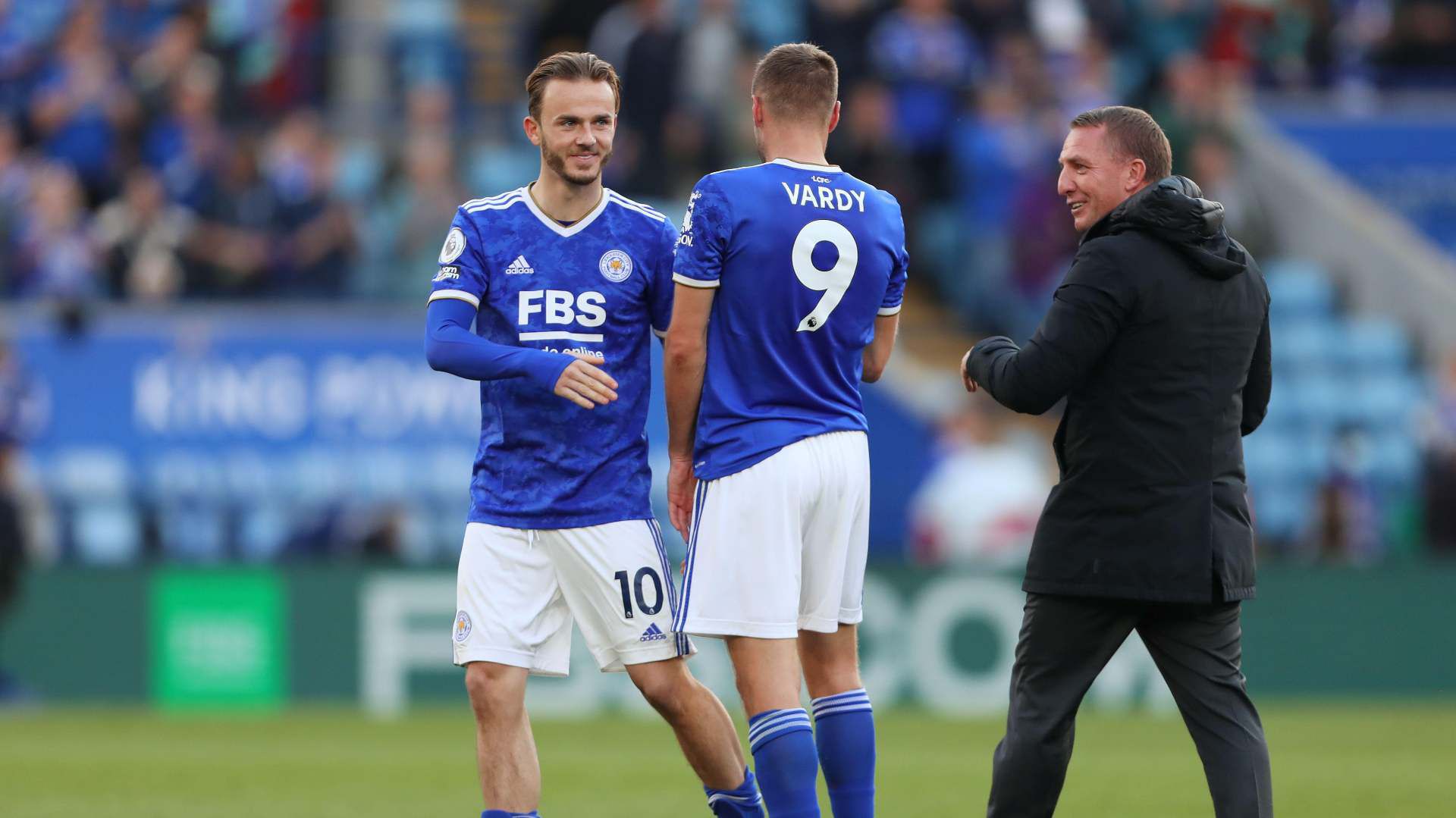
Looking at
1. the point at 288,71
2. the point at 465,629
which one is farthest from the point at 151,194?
the point at 465,629

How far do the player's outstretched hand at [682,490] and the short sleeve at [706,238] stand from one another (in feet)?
1.95

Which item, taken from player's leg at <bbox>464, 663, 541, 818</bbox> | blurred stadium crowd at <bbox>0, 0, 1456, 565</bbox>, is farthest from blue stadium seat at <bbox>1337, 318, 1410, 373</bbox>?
player's leg at <bbox>464, 663, 541, 818</bbox>

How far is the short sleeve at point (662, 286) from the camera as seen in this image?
23.1 ft

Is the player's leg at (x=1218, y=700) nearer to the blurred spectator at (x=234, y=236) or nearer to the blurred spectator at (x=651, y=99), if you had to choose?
the blurred spectator at (x=651, y=99)

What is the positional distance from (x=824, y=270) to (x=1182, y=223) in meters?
1.07

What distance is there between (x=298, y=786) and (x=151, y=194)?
744 cm

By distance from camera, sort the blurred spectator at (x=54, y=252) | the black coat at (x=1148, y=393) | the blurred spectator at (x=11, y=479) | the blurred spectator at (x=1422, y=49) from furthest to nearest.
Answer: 1. the blurred spectator at (x=1422, y=49)
2. the blurred spectator at (x=54, y=252)
3. the blurred spectator at (x=11, y=479)
4. the black coat at (x=1148, y=393)

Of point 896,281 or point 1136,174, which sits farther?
Answer: point 896,281

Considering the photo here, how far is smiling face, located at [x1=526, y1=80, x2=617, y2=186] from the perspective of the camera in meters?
6.86

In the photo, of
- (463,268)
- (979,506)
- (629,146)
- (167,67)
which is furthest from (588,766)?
(167,67)

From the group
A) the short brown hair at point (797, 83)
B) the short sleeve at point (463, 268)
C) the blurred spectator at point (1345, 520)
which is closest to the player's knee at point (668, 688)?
the short sleeve at point (463, 268)

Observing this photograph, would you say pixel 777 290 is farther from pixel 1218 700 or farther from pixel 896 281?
pixel 1218 700

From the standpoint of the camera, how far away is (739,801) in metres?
6.97

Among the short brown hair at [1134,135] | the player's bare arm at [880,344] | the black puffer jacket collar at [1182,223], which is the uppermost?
the short brown hair at [1134,135]
